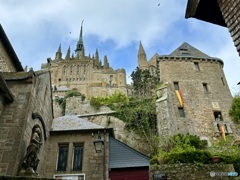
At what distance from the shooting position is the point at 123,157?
11430 millimetres

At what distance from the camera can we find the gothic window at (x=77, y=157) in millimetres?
10424

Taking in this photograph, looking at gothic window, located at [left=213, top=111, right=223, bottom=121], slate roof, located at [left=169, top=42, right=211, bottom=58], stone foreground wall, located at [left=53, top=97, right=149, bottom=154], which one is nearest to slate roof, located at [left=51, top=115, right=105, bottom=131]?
stone foreground wall, located at [left=53, top=97, right=149, bottom=154]

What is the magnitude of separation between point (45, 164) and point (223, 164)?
27.4 ft

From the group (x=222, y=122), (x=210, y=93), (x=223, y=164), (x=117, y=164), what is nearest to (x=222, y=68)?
(x=210, y=93)

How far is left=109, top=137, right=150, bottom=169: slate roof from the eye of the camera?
11078mm

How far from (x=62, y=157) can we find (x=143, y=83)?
63.2 feet

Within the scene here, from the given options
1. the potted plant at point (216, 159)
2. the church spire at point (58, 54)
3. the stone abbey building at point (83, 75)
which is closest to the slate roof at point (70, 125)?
the potted plant at point (216, 159)

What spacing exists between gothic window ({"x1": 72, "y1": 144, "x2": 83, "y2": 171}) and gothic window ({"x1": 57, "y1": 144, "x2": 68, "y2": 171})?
1.37ft

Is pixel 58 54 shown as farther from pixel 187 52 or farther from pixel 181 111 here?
pixel 181 111

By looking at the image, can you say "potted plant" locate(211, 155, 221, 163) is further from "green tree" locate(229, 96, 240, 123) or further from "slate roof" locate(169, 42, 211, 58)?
"slate roof" locate(169, 42, 211, 58)

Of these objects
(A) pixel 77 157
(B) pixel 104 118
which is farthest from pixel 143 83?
(A) pixel 77 157

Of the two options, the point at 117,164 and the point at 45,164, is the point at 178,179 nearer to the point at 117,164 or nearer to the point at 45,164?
the point at 117,164

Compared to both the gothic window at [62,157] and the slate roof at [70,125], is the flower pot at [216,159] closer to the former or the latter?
the slate roof at [70,125]

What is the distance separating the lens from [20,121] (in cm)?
748
